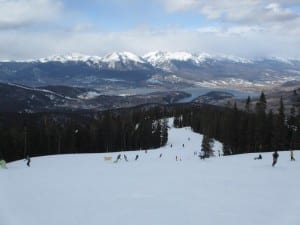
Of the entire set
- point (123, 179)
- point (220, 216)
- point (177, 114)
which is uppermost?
point (220, 216)

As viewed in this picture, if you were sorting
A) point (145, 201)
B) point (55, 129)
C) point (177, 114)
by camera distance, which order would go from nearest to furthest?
point (145, 201)
point (55, 129)
point (177, 114)

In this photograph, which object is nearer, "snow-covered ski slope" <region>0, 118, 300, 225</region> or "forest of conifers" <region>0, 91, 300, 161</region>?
"snow-covered ski slope" <region>0, 118, 300, 225</region>

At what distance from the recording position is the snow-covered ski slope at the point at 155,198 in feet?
59.5

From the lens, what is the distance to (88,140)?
99.2 metres

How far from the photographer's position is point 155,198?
884 inches

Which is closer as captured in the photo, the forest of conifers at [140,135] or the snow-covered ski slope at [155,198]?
the snow-covered ski slope at [155,198]

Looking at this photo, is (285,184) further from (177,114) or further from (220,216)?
(177,114)

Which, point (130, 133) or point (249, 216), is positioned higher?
point (249, 216)

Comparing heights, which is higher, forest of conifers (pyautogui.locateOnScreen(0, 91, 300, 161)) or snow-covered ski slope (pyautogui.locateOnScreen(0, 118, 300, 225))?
snow-covered ski slope (pyautogui.locateOnScreen(0, 118, 300, 225))

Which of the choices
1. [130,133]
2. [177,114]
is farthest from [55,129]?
[177,114]

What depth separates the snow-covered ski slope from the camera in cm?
1812

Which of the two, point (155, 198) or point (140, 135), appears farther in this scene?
point (140, 135)

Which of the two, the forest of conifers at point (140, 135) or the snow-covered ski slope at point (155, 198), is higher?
the snow-covered ski slope at point (155, 198)

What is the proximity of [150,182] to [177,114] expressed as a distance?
153253 millimetres
